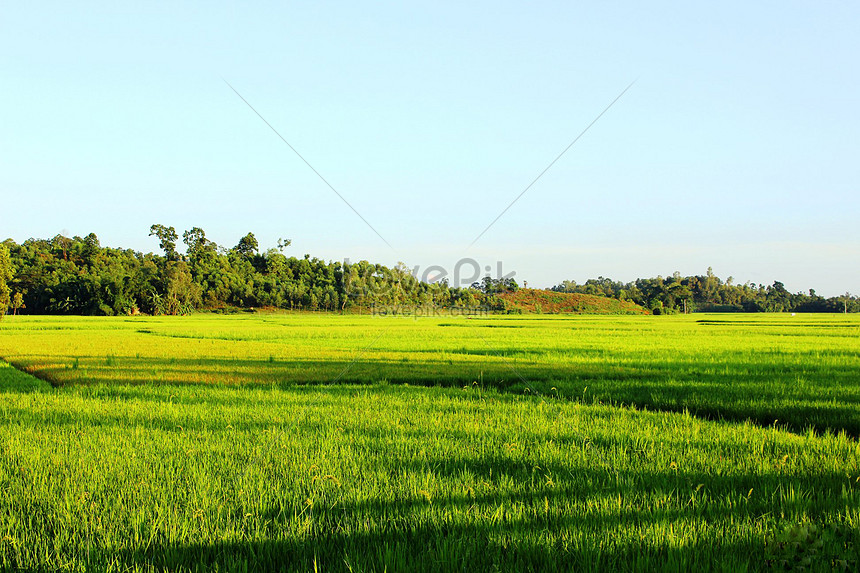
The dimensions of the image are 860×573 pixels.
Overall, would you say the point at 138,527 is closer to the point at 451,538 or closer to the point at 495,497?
the point at 451,538

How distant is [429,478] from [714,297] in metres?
149

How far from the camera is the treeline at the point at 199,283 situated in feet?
224

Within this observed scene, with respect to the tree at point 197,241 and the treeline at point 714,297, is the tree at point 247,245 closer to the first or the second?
the tree at point 197,241

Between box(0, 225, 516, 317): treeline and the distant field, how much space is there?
6511 centimetres

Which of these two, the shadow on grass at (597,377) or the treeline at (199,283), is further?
the treeline at (199,283)

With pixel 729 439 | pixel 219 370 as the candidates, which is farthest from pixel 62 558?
pixel 219 370

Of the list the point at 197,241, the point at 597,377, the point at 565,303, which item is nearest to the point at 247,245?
the point at 197,241

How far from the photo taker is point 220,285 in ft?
282

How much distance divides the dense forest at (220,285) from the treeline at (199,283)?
0.14m

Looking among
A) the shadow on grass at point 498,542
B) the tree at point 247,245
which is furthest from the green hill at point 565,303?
the shadow on grass at point 498,542

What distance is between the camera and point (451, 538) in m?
2.93

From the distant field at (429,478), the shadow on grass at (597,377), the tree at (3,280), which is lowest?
the shadow on grass at (597,377)

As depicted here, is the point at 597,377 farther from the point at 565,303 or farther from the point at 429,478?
the point at 565,303

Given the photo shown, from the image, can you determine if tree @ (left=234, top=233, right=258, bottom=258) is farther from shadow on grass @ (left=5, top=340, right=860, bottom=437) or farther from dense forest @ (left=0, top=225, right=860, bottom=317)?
shadow on grass @ (left=5, top=340, right=860, bottom=437)
